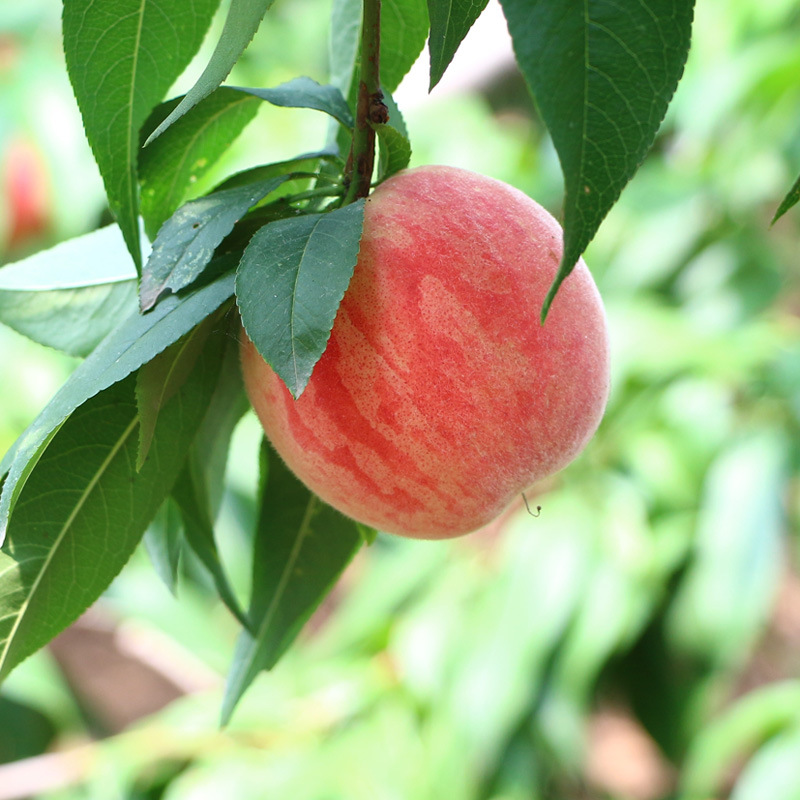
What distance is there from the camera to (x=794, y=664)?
1463 millimetres

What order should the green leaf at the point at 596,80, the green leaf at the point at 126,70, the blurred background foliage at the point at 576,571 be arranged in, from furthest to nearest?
the blurred background foliage at the point at 576,571 < the green leaf at the point at 126,70 < the green leaf at the point at 596,80

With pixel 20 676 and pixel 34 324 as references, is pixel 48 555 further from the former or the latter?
pixel 20 676

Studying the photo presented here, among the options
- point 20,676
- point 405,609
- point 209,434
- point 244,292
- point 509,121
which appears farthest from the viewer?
point 509,121

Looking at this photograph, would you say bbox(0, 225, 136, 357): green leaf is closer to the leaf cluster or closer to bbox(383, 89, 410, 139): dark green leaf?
the leaf cluster

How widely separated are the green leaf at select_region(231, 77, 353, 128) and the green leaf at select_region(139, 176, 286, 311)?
39mm

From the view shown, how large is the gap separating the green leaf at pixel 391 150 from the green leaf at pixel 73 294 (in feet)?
0.42

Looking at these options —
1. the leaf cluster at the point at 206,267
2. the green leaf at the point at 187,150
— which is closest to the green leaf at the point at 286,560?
the leaf cluster at the point at 206,267

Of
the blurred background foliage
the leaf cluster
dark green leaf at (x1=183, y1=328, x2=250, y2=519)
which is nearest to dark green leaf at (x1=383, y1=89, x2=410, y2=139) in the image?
the leaf cluster

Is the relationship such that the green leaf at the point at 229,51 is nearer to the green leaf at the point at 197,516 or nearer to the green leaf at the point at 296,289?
the green leaf at the point at 296,289

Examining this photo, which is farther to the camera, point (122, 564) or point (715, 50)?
point (715, 50)

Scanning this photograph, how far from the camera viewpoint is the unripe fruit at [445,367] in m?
0.30

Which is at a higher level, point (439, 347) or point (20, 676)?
point (439, 347)

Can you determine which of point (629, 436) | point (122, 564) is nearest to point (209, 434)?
point (122, 564)

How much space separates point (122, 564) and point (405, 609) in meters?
1.08
